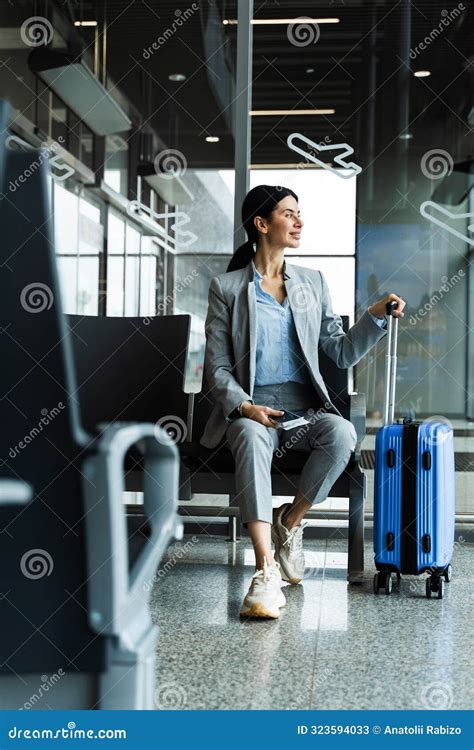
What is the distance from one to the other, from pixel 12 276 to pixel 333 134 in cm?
311

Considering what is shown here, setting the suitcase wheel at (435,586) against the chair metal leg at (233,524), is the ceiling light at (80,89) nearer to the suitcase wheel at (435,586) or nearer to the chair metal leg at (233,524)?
the chair metal leg at (233,524)

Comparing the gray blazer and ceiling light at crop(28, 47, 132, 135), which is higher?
ceiling light at crop(28, 47, 132, 135)

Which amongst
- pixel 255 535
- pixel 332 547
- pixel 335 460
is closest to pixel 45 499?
pixel 255 535

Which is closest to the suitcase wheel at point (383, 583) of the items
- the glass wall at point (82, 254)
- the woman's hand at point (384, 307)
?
the woman's hand at point (384, 307)

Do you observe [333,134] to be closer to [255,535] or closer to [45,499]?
[255,535]

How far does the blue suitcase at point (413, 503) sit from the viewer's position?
2451 mm

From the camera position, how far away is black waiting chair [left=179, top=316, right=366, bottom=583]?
8.57 feet

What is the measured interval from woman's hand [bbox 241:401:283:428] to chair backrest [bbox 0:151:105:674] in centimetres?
168

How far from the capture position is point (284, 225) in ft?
9.05

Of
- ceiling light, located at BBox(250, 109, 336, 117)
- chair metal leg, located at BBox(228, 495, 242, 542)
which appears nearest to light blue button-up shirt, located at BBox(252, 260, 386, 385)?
chair metal leg, located at BBox(228, 495, 242, 542)

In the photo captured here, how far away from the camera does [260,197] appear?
2.79 metres

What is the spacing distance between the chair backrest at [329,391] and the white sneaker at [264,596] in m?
0.85

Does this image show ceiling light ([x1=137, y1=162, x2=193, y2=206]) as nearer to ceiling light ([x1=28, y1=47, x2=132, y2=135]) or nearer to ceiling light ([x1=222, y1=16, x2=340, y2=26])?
ceiling light ([x1=28, y1=47, x2=132, y2=135])
